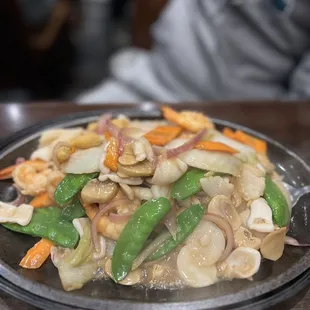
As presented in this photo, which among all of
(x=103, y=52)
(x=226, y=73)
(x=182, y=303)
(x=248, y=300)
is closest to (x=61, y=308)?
(x=182, y=303)

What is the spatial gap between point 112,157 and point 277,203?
0.39 metres

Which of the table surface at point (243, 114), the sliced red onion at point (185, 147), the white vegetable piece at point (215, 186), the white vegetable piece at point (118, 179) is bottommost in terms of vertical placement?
the table surface at point (243, 114)

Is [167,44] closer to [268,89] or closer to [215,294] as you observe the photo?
[268,89]

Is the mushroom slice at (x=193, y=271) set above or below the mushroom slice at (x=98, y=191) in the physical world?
below

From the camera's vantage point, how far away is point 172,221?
1.00m

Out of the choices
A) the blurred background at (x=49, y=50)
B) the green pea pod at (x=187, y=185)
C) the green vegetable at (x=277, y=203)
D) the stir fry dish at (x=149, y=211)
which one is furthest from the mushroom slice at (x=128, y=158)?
the blurred background at (x=49, y=50)

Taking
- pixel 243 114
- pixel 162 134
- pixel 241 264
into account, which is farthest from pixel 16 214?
pixel 243 114

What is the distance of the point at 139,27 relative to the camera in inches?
118

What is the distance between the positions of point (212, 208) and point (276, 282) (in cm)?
20

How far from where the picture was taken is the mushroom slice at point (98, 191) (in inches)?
39.9

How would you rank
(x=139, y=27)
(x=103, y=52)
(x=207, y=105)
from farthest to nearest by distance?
(x=103, y=52) < (x=139, y=27) < (x=207, y=105)

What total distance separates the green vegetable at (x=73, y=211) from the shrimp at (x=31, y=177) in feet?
0.30

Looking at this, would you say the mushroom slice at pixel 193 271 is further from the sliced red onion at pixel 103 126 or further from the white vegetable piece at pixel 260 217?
the sliced red onion at pixel 103 126

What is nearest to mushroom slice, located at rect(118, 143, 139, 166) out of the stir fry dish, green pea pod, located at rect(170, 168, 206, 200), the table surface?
the stir fry dish
